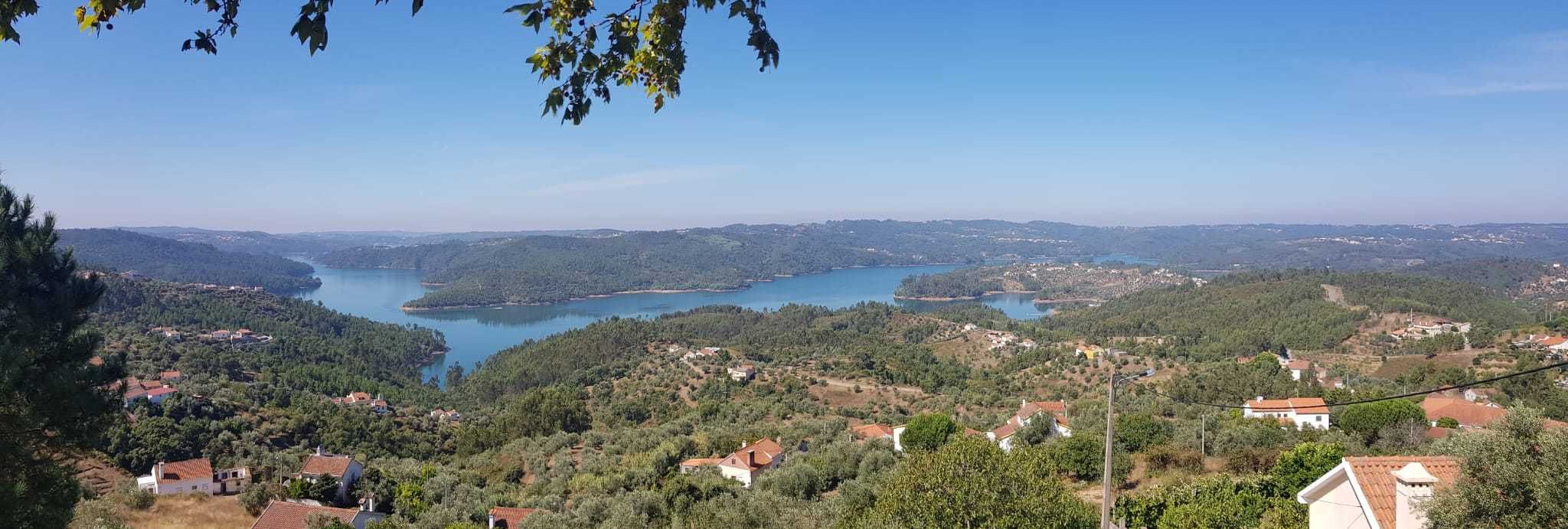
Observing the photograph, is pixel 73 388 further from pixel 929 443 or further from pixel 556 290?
pixel 556 290

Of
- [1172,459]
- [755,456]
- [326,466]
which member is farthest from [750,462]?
[326,466]

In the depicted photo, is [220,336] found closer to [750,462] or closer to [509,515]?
[509,515]

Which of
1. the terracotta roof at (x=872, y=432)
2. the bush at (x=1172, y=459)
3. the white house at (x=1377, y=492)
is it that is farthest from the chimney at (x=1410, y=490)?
the terracotta roof at (x=872, y=432)

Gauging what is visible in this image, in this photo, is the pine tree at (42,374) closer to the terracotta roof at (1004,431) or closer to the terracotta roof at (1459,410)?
the terracotta roof at (1004,431)

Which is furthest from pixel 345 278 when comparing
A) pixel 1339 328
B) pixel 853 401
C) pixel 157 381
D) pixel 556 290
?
pixel 1339 328

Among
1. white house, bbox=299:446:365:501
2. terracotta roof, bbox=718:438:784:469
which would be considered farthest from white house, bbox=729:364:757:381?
white house, bbox=299:446:365:501
